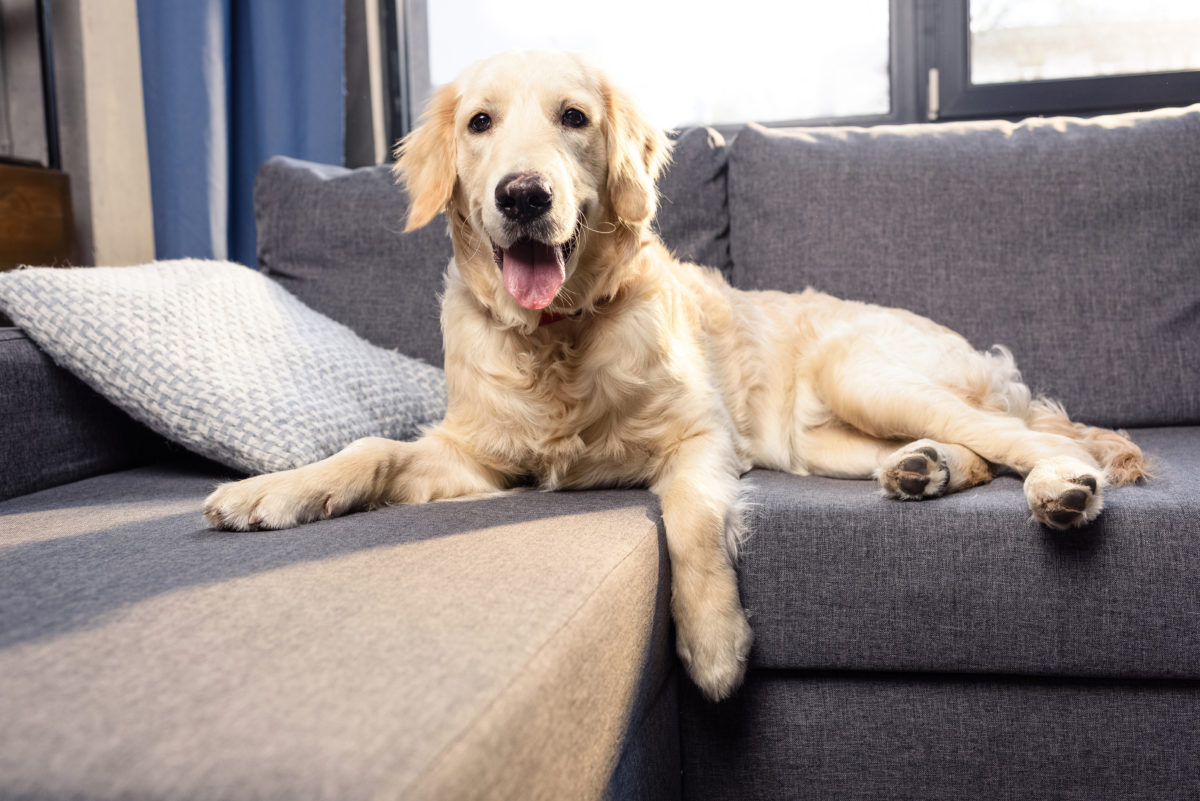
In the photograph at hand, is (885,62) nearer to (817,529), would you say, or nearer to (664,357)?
(664,357)

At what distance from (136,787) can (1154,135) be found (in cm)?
262

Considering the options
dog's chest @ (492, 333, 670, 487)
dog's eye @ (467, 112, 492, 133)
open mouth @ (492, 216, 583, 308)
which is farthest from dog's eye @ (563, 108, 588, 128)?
dog's chest @ (492, 333, 670, 487)

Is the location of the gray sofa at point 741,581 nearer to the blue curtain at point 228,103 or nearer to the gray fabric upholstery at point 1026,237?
the gray fabric upholstery at point 1026,237

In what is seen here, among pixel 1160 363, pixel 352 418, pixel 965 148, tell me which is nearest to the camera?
pixel 352 418

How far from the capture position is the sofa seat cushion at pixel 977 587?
1.31 m

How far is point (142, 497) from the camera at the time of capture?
1.62 m

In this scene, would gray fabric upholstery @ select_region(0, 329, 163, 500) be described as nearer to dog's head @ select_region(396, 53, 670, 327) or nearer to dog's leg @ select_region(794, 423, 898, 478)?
dog's head @ select_region(396, 53, 670, 327)

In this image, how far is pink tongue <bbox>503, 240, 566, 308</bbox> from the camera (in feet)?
5.12

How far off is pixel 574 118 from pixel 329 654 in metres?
1.22

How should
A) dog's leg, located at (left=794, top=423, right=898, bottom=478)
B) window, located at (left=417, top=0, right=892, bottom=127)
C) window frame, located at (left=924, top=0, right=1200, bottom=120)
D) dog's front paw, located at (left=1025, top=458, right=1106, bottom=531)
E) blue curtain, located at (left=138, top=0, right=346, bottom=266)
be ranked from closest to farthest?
dog's front paw, located at (left=1025, top=458, right=1106, bottom=531)
dog's leg, located at (left=794, top=423, right=898, bottom=478)
window frame, located at (left=924, top=0, right=1200, bottom=120)
blue curtain, located at (left=138, top=0, right=346, bottom=266)
window, located at (left=417, top=0, right=892, bottom=127)

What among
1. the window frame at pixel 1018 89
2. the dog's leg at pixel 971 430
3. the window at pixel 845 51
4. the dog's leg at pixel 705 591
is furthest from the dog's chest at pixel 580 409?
the window frame at pixel 1018 89

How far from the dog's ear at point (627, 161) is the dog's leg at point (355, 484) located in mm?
597

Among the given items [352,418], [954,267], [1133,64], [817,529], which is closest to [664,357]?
[817,529]

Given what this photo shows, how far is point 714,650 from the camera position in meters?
1.33
